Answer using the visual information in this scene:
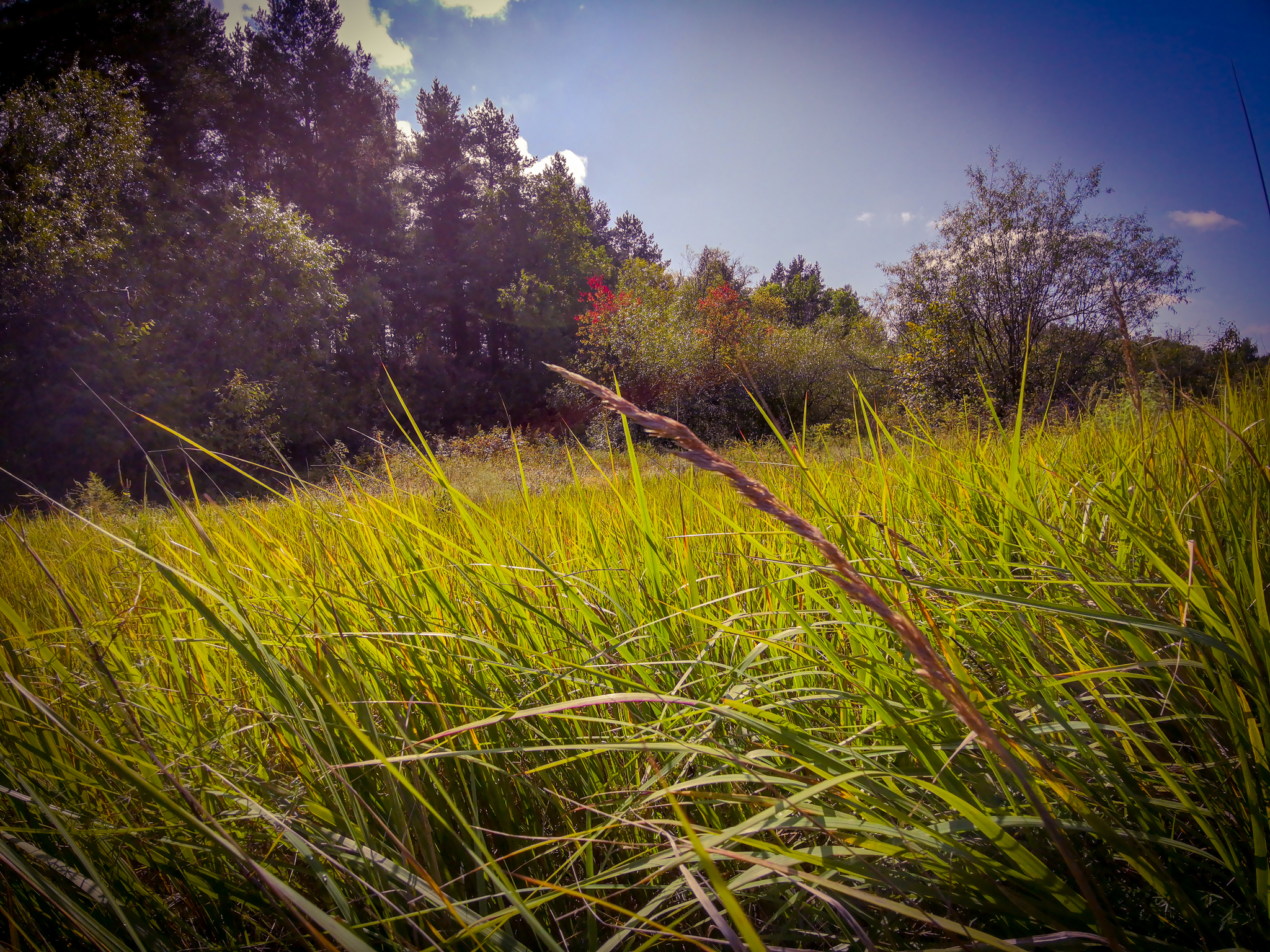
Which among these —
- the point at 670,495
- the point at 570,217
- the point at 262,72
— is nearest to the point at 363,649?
the point at 670,495

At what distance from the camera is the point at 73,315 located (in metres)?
9.38

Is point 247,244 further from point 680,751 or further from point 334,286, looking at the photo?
point 680,751

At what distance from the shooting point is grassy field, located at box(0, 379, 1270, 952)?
48cm

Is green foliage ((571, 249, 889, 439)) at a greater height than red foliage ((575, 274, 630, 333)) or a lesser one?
lesser

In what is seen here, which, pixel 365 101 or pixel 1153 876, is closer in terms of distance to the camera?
pixel 1153 876

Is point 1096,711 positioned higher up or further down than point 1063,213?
further down

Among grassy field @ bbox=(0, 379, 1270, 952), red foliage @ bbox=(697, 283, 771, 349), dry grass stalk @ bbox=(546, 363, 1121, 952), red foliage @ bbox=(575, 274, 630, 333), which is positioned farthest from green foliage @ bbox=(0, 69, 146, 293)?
dry grass stalk @ bbox=(546, 363, 1121, 952)

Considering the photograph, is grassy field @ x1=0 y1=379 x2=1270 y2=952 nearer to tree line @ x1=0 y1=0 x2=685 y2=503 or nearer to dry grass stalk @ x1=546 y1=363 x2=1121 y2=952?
dry grass stalk @ x1=546 y1=363 x2=1121 y2=952

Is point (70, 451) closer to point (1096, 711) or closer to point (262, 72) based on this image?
point (1096, 711)

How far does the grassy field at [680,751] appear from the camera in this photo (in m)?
0.48

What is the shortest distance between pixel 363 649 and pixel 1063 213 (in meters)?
12.6

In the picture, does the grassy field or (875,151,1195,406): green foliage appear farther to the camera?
(875,151,1195,406): green foliage

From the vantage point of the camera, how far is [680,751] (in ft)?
2.05

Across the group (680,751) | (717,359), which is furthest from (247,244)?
(680,751)
